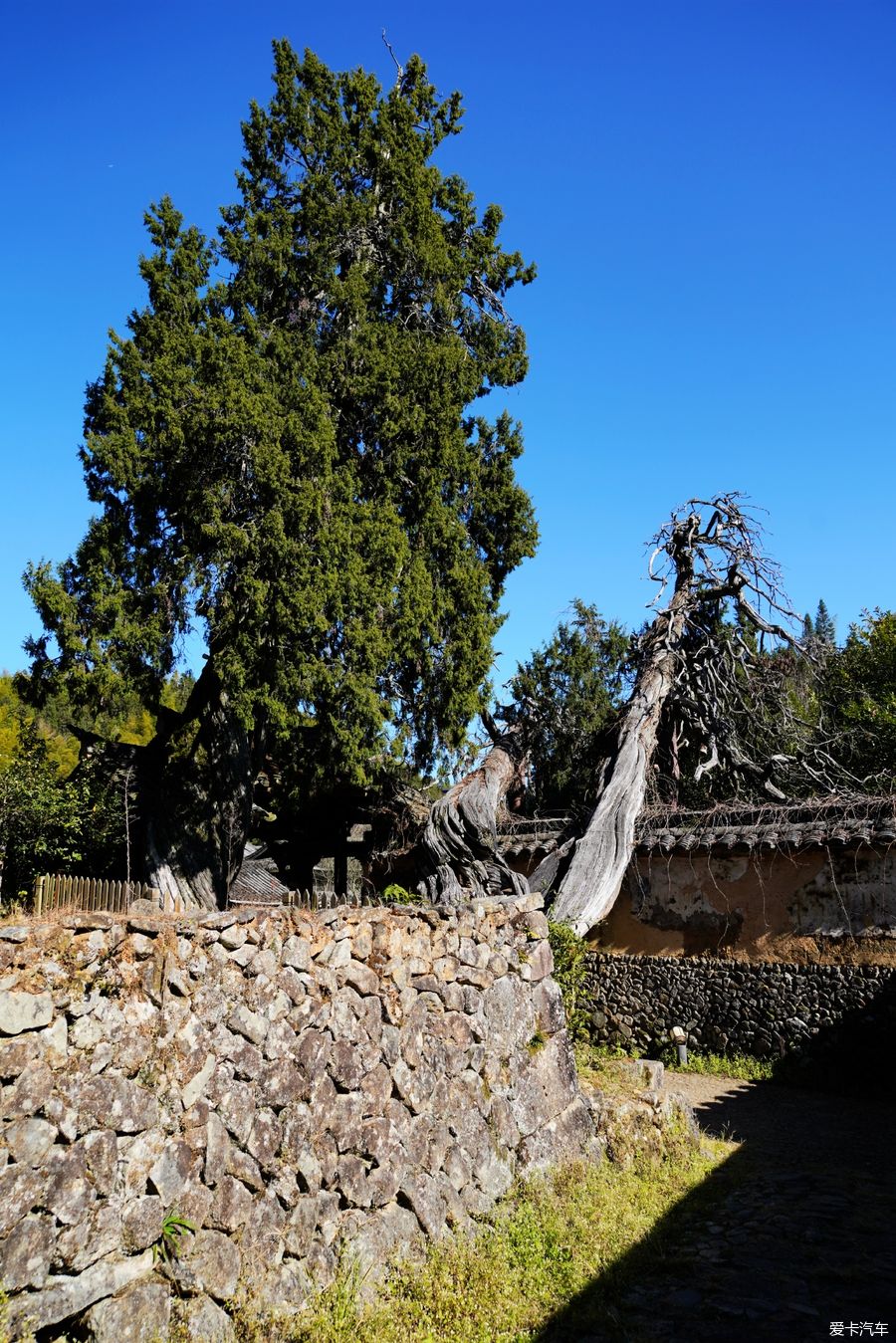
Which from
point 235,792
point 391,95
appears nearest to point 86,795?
point 235,792

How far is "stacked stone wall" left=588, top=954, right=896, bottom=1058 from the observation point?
11.1 meters

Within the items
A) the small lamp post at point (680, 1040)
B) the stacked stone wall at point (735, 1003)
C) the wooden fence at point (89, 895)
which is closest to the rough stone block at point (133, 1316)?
the wooden fence at point (89, 895)

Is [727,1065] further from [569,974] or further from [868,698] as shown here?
[868,698]

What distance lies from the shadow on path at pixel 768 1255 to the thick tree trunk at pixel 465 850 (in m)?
4.36

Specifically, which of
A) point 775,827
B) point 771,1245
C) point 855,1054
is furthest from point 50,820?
point 855,1054

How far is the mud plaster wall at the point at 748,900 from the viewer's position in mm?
11711

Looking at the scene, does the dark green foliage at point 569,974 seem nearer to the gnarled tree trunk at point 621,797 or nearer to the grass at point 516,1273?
the gnarled tree trunk at point 621,797

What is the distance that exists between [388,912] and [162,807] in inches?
348

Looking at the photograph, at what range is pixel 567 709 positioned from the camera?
57.1ft

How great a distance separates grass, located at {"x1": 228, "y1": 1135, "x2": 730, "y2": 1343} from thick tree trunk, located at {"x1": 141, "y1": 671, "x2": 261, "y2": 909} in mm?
8490

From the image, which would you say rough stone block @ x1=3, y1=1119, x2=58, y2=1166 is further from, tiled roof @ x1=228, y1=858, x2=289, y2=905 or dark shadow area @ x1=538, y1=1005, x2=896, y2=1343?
tiled roof @ x1=228, y1=858, x2=289, y2=905

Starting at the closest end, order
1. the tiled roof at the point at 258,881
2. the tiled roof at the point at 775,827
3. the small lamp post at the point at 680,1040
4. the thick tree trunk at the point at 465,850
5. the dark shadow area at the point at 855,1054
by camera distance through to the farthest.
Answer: the dark shadow area at the point at 855,1054 < the tiled roof at the point at 775,827 < the small lamp post at the point at 680,1040 < the thick tree trunk at the point at 465,850 < the tiled roof at the point at 258,881

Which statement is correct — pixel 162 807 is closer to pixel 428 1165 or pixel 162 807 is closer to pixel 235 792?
pixel 235 792

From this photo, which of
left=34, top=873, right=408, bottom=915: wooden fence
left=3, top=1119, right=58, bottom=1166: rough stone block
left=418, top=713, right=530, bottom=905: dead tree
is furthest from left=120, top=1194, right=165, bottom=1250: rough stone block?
left=418, top=713, right=530, bottom=905: dead tree
